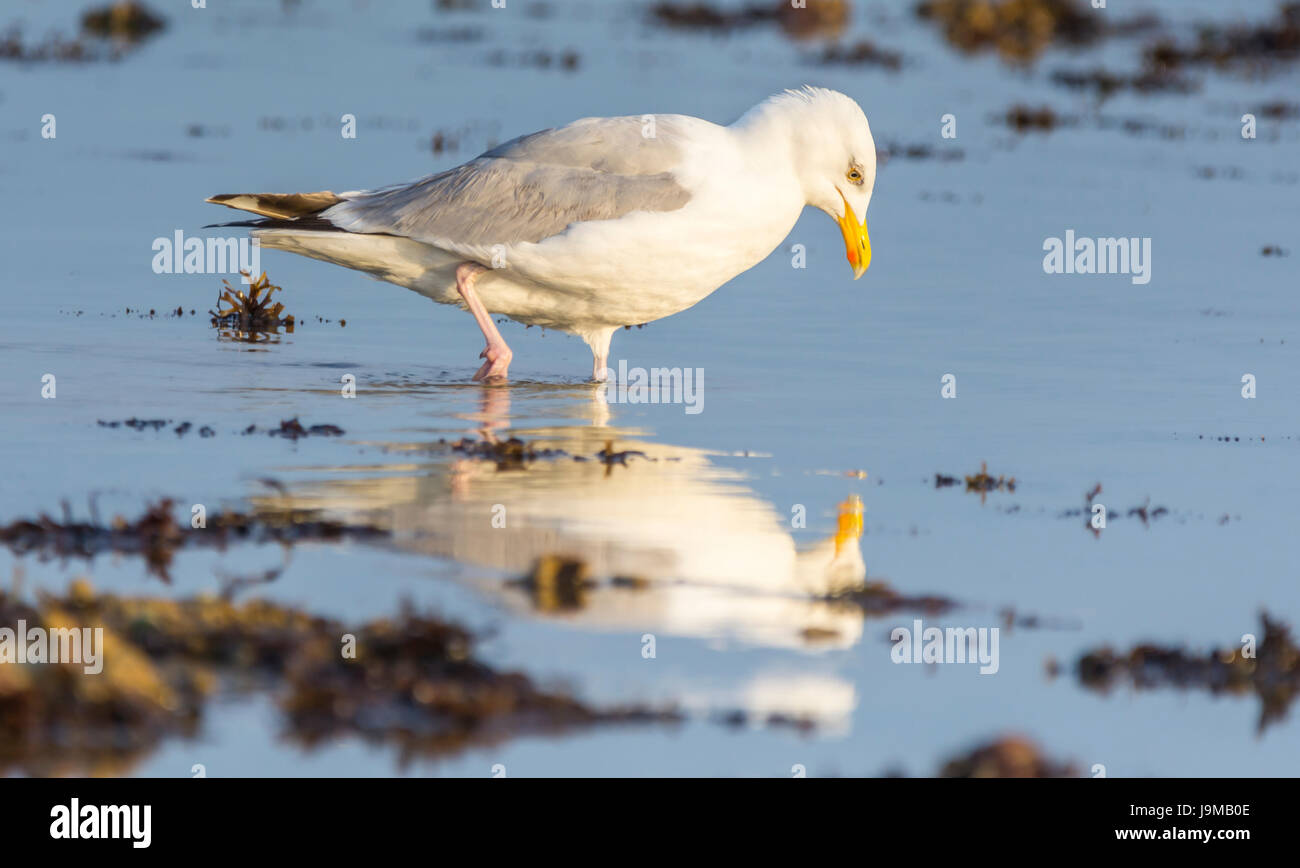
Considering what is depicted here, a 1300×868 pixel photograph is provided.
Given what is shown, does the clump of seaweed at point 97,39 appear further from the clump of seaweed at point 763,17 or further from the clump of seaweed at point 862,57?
the clump of seaweed at point 763,17

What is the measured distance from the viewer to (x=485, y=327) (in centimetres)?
1065

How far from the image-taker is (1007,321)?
43.2 ft

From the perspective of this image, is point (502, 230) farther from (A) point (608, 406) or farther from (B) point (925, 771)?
(B) point (925, 771)

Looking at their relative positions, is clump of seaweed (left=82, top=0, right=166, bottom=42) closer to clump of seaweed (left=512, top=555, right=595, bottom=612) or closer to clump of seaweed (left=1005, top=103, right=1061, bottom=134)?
clump of seaweed (left=1005, top=103, right=1061, bottom=134)

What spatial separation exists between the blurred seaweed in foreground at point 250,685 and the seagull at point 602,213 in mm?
4298

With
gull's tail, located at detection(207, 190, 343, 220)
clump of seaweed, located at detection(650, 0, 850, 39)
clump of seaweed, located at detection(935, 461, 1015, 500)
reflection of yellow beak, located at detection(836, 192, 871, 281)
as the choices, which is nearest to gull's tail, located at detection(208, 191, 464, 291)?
gull's tail, located at detection(207, 190, 343, 220)

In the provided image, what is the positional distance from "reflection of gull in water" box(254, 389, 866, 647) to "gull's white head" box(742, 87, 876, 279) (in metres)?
2.18

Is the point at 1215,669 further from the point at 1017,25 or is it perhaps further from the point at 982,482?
the point at 1017,25

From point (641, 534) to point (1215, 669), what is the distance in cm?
224

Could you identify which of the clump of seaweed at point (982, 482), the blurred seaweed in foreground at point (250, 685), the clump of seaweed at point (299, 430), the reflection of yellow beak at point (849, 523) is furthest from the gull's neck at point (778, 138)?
the blurred seaweed in foreground at point (250, 685)

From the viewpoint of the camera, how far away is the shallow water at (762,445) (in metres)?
6.09
